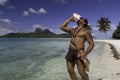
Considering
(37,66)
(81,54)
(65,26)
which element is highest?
(65,26)

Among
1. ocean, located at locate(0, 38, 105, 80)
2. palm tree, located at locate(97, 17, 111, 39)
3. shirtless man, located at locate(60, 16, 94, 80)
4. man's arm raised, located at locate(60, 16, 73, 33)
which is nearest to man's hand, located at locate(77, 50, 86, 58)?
shirtless man, located at locate(60, 16, 94, 80)

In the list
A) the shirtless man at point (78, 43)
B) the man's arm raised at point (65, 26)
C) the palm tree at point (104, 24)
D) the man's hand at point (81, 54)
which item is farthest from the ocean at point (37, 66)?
the palm tree at point (104, 24)

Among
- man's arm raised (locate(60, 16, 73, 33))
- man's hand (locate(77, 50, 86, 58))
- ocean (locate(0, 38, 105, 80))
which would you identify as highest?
man's arm raised (locate(60, 16, 73, 33))

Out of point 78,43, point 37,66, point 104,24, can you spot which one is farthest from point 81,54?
point 104,24

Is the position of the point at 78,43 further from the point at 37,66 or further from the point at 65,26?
the point at 37,66

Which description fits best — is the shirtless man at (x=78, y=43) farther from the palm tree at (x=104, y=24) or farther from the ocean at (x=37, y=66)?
the palm tree at (x=104, y=24)

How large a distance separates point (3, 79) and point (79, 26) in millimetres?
5918

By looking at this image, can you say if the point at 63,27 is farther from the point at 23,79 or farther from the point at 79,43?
the point at 23,79

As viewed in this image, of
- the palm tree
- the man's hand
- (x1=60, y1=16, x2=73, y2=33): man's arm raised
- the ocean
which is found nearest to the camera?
the man's hand

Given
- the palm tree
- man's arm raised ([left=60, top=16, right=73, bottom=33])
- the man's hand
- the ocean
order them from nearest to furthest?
the man's hand < man's arm raised ([left=60, top=16, right=73, bottom=33]) < the ocean < the palm tree

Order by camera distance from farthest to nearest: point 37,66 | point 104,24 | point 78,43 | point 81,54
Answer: point 104,24
point 37,66
point 78,43
point 81,54

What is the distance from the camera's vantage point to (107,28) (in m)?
103

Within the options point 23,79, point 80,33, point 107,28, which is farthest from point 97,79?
point 107,28

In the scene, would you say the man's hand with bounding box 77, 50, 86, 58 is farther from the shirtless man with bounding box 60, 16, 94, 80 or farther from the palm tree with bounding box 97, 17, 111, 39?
the palm tree with bounding box 97, 17, 111, 39
